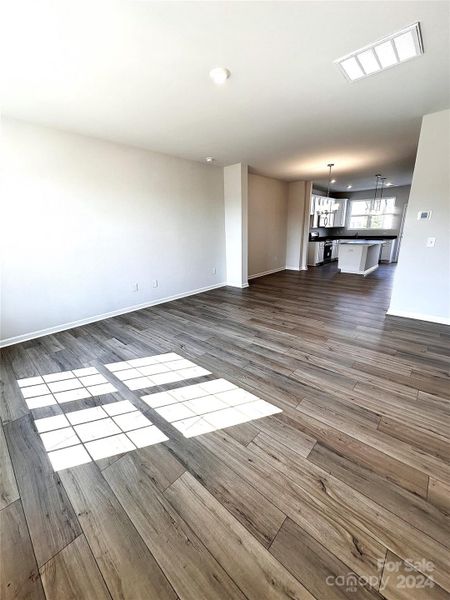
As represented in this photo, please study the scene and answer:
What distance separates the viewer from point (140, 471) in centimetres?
145

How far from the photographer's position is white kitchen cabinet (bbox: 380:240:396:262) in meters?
8.94

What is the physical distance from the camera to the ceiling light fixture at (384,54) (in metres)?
1.74

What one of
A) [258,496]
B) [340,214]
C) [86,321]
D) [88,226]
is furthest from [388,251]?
[258,496]

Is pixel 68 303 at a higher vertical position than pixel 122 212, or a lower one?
lower

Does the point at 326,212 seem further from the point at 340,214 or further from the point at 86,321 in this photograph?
the point at 86,321

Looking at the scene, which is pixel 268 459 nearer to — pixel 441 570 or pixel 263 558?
pixel 263 558

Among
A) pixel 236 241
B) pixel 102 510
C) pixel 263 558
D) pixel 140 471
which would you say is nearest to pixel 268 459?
pixel 263 558

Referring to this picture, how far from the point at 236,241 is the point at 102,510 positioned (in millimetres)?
5031

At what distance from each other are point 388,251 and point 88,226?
32.0 ft

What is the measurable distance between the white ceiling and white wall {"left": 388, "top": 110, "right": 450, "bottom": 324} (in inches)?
15.7

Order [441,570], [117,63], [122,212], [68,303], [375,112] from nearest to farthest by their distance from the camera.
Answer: [441,570] → [117,63] → [375,112] → [68,303] → [122,212]

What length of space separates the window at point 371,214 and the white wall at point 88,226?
7.60 metres

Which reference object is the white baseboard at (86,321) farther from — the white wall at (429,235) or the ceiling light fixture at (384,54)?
the ceiling light fixture at (384,54)

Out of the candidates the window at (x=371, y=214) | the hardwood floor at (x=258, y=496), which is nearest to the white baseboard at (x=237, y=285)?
the hardwood floor at (x=258, y=496)
